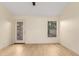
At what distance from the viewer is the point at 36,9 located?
23.9ft

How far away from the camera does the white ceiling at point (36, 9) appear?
21.6ft

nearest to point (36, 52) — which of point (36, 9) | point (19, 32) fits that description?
point (36, 9)

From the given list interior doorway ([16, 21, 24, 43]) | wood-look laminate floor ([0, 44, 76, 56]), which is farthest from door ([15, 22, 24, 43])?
wood-look laminate floor ([0, 44, 76, 56])

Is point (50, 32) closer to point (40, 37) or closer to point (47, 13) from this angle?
point (40, 37)

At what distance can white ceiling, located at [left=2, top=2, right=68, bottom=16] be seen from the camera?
6.57 metres

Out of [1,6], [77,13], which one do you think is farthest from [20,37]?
[77,13]

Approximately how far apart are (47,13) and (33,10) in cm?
90

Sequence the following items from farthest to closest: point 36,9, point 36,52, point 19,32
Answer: point 19,32 → point 36,9 → point 36,52

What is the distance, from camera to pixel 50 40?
855 cm

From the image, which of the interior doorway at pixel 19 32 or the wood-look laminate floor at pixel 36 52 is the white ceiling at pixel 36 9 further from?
the wood-look laminate floor at pixel 36 52

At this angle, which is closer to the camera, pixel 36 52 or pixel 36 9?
pixel 36 52

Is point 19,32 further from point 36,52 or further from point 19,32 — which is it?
point 36,52

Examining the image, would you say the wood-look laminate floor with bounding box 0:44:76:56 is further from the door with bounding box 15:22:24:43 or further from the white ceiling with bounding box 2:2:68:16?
the door with bounding box 15:22:24:43

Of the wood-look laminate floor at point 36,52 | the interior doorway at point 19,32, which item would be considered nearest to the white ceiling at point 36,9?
the interior doorway at point 19,32
